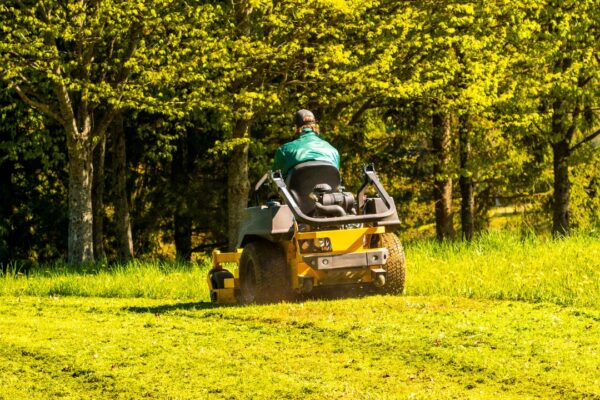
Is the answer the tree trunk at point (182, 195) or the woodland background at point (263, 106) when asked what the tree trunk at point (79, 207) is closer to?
the woodland background at point (263, 106)

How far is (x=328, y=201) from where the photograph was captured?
506 inches

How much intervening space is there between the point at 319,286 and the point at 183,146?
63.0ft

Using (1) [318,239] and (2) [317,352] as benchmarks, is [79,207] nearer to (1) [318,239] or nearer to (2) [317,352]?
(1) [318,239]

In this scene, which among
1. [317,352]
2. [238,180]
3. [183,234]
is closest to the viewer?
[317,352]

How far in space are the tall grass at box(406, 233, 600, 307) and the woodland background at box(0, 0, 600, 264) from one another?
3.43m

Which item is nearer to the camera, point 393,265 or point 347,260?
point 347,260

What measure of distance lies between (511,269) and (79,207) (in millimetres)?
10925

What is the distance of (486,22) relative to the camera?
84.8 ft

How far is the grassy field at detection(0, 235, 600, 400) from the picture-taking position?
8.79 m

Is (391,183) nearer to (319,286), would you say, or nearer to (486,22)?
(486,22)

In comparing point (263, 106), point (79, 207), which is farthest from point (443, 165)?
point (79, 207)

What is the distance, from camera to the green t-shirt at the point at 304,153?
13.1m

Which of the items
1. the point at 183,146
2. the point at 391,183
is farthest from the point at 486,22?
the point at 183,146

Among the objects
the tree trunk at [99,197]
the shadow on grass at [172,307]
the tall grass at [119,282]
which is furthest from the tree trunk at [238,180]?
the shadow on grass at [172,307]
